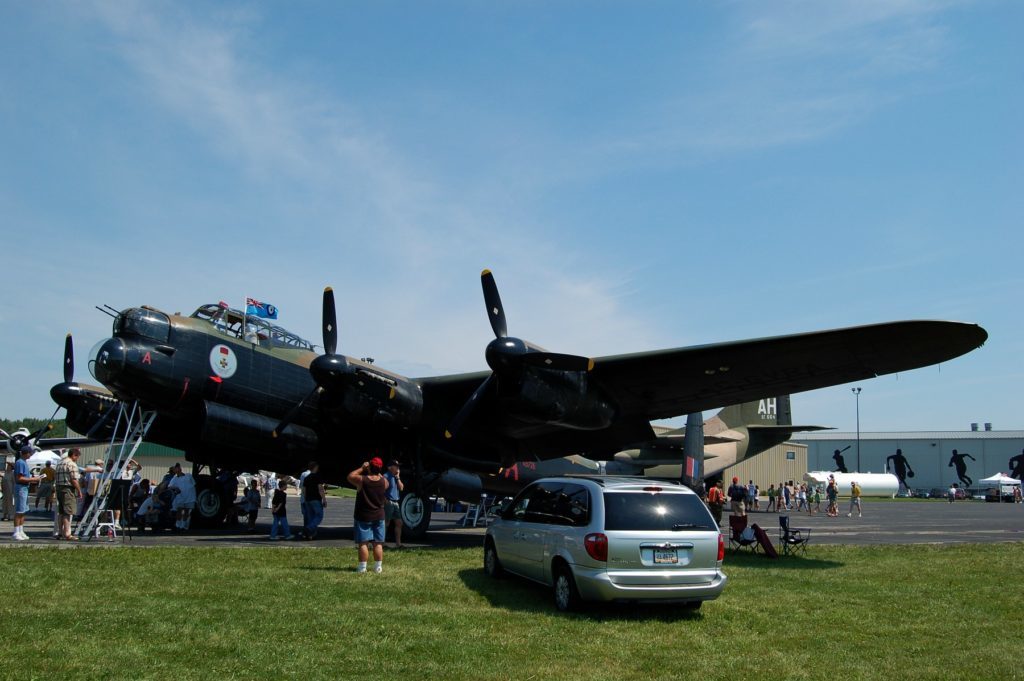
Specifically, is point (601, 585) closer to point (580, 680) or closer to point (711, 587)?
point (711, 587)

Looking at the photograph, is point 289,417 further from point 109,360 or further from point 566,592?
point 566,592

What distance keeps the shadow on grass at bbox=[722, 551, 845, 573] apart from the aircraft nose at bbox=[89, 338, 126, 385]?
40.9 feet

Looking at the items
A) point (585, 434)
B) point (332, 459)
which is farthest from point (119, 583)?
point (585, 434)

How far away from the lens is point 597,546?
29.0 ft

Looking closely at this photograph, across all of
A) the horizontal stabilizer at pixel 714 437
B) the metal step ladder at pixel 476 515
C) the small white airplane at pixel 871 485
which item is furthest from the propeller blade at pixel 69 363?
the small white airplane at pixel 871 485

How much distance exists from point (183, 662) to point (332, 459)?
44.2 ft

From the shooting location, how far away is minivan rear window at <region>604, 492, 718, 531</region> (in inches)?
360

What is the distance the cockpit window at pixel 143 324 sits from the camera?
16.6 metres

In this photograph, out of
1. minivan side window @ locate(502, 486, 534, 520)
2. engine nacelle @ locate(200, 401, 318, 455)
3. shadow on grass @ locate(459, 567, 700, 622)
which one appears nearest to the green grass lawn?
shadow on grass @ locate(459, 567, 700, 622)

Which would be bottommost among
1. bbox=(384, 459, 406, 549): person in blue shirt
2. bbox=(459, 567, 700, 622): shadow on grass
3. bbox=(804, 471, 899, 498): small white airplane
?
bbox=(804, 471, 899, 498): small white airplane

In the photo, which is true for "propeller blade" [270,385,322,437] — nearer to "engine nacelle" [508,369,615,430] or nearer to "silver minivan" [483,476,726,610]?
"engine nacelle" [508,369,615,430]

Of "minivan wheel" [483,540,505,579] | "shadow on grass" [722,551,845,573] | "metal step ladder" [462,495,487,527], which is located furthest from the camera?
"metal step ladder" [462,495,487,527]

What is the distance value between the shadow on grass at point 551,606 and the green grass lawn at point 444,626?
40 mm

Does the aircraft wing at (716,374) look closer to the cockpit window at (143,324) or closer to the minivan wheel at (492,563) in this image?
A: the minivan wheel at (492,563)
